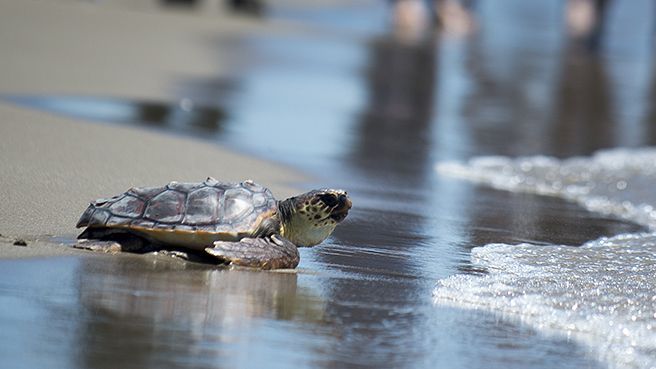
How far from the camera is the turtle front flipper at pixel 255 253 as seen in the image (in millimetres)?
4867

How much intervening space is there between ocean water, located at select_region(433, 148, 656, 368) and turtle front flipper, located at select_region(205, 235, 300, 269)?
0.60 m

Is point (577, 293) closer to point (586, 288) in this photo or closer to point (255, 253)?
point (586, 288)

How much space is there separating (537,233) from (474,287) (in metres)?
1.67

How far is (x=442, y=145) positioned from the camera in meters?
9.74

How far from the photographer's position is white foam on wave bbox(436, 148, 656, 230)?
7.70 m

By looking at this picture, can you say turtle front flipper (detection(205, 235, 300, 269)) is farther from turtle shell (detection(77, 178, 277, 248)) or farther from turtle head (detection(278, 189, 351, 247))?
turtle head (detection(278, 189, 351, 247))

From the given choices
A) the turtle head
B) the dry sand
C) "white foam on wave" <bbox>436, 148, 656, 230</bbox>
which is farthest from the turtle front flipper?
"white foam on wave" <bbox>436, 148, 656, 230</bbox>

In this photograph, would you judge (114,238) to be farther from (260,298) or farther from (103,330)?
(103,330)

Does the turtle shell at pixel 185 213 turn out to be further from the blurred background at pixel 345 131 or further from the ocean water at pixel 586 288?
the ocean water at pixel 586 288

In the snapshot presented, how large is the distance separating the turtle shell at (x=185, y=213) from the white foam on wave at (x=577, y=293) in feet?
2.70

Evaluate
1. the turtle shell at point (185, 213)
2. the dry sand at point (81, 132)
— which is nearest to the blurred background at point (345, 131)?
the dry sand at point (81, 132)

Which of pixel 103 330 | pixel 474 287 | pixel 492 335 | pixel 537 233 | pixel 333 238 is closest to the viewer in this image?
pixel 103 330

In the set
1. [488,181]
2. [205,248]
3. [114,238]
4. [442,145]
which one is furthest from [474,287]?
[442,145]

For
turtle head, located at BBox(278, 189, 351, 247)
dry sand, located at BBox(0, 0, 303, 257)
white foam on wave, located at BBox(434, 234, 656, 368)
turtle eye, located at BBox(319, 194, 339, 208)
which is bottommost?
white foam on wave, located at BBox(434, 234, 656, 368)
